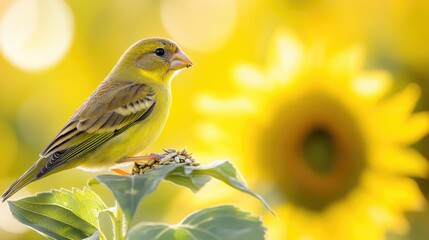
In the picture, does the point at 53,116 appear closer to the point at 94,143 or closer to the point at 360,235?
the point at 360,235

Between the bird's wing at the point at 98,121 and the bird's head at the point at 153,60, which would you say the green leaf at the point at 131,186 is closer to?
the bird's wing at the point at 98,121

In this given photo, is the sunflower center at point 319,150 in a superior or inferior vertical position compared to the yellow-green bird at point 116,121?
inferior

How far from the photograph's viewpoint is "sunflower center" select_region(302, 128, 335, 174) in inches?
135

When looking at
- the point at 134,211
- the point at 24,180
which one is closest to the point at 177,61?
the point at 24,180

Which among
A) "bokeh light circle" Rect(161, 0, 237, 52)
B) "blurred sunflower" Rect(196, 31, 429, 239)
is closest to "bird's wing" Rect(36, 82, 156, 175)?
"blurred sunflower" Rect(196, 31, 429, 239)

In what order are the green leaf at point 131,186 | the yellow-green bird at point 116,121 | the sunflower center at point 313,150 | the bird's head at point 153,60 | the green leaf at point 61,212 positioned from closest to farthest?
1. the green leaf at point 131,186
2. the green leaf at point 61,212
3. the yellow-green bird at point 116,121
4. the bird's head at point 153,60
5. the sunflower center at point 313,150

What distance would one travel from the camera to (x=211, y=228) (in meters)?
1.31

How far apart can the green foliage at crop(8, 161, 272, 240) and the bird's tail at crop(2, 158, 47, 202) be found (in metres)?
0.38

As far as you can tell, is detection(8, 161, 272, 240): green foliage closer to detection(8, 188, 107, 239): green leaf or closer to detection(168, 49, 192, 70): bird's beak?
detection(8, 188, 107, 239): green leaf

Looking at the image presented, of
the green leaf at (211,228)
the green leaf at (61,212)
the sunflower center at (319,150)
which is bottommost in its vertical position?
the sunflower center at (319,150)

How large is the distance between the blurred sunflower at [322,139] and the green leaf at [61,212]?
71.5 inches

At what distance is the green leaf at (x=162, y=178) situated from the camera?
3.87ft

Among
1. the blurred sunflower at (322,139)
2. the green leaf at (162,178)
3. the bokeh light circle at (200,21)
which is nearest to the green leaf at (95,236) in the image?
the green leaf at (162,178)

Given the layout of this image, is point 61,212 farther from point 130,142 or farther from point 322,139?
point 322,139
